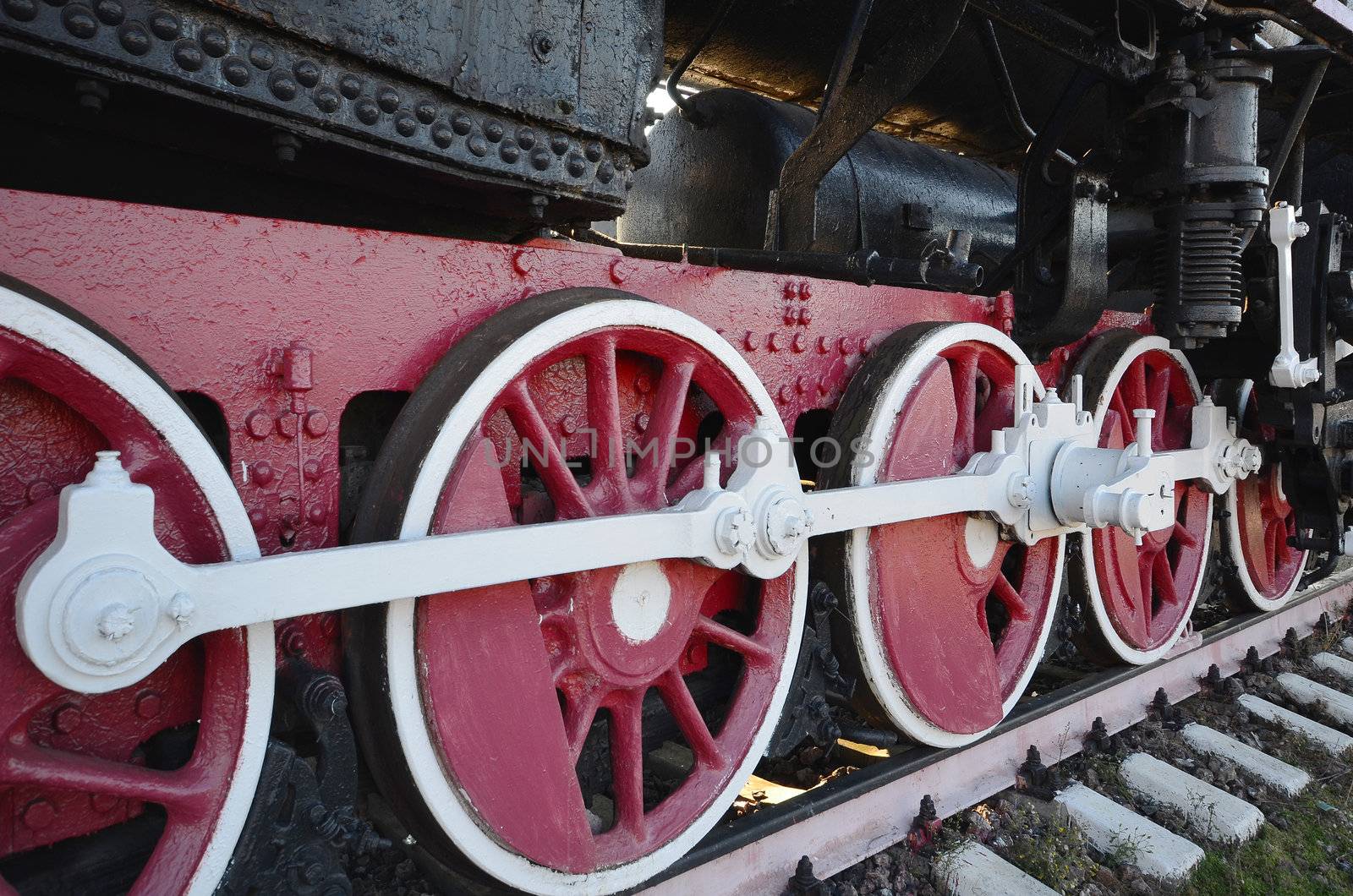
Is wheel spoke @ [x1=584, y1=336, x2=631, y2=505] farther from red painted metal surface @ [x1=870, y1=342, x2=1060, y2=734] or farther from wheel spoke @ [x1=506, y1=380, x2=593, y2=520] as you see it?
red painted metal surface @ [x1=870, y1=342, x2=1060, y2=734]

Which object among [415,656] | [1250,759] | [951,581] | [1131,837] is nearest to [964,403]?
[951,581]

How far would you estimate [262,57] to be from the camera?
1039 mm

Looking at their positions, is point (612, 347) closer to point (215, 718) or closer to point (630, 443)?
point (630, 443)

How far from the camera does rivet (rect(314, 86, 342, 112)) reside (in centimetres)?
109

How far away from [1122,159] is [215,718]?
250 cm

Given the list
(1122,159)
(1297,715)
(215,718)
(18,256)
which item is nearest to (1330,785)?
(1297,715)

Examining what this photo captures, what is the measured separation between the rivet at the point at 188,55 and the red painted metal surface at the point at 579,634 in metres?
0.54

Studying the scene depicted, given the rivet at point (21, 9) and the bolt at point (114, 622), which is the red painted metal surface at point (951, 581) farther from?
the rivet at point (21, 9)

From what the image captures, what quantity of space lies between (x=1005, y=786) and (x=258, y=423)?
190 cm

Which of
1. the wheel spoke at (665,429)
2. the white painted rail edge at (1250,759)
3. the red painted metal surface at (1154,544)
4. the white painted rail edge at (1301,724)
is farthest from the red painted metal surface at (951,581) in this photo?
the white painted rail edge at (1301,724)

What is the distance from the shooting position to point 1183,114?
2305 mm

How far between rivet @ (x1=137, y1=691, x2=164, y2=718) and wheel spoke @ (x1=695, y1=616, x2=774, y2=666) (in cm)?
83

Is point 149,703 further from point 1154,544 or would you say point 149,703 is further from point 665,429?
point 1154,544

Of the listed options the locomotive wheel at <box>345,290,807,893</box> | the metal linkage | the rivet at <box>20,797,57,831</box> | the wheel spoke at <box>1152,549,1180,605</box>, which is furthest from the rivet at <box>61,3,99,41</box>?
the wheel spoke at <box>1152,549,1180,605</box>
